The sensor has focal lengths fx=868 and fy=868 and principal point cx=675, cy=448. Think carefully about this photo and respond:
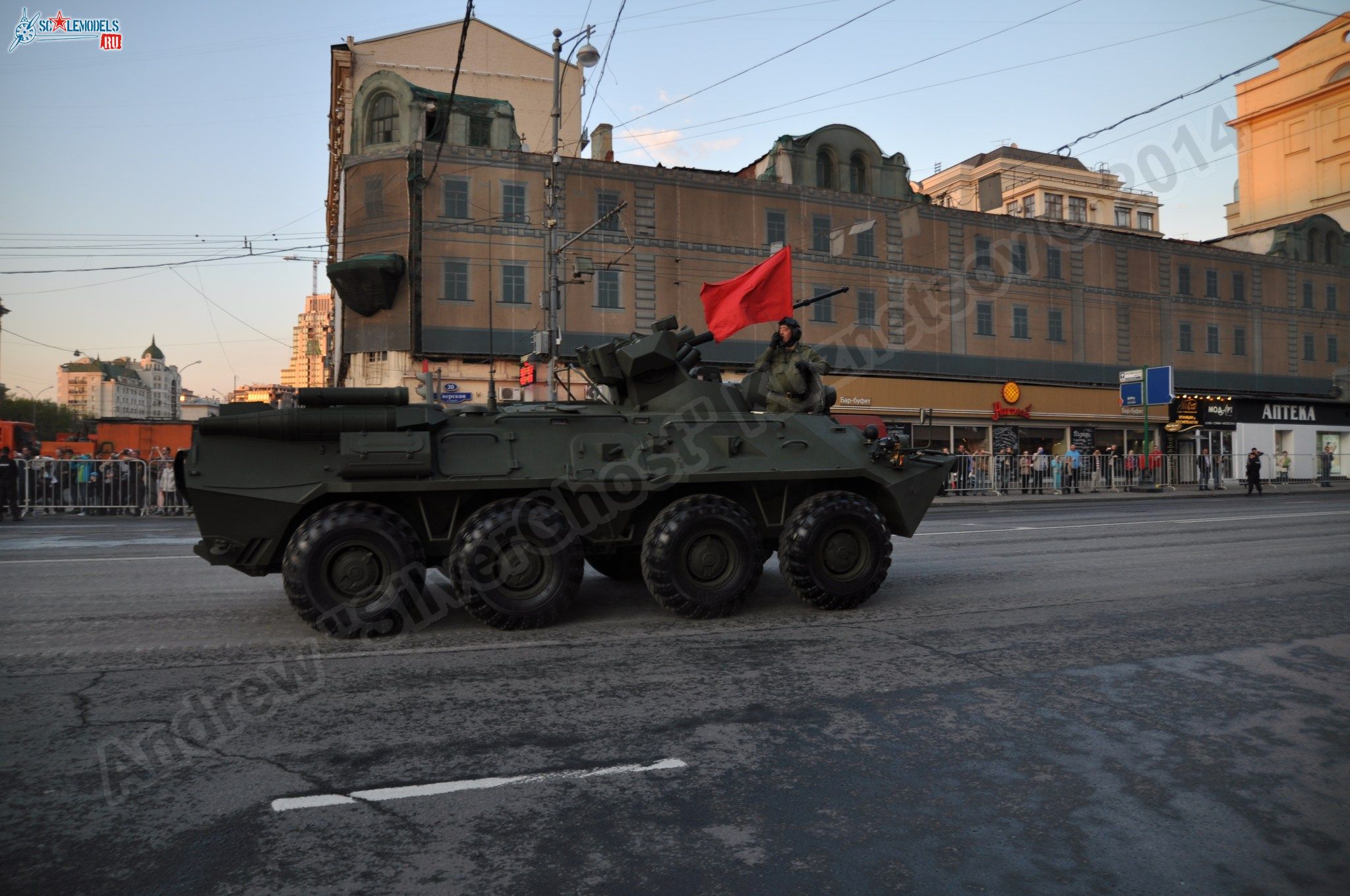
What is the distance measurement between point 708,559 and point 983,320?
34.4m

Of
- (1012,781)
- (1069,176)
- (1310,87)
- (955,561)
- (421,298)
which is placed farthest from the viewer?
(1069,176)

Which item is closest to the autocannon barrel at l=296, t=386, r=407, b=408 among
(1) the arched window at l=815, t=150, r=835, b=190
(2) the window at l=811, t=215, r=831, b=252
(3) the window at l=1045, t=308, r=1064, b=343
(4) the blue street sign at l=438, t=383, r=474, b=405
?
(4) the blue street sign at l=438, t=383, r=474, b=405

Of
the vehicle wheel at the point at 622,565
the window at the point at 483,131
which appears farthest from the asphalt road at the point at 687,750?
the window at the point at 483,131

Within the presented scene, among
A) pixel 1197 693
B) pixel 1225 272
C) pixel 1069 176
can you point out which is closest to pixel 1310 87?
pixel 1225 272

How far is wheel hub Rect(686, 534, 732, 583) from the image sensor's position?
21.7 ft

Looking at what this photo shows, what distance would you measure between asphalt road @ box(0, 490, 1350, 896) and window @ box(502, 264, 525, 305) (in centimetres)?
2407

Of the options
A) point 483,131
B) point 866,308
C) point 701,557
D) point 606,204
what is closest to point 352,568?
point 701,557

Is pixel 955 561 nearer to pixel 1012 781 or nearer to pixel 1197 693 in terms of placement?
pixel 1197 693

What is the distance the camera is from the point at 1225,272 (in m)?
42.7

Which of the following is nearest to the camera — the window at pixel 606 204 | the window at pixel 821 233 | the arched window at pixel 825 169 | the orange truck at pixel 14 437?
the window at pixel 606 204

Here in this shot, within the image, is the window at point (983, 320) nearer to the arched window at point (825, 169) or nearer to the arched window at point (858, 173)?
the arched window at point (858, 173)

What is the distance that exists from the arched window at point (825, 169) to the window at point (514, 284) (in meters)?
13.1

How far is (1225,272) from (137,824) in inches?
1972

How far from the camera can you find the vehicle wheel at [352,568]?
19.0 ft
